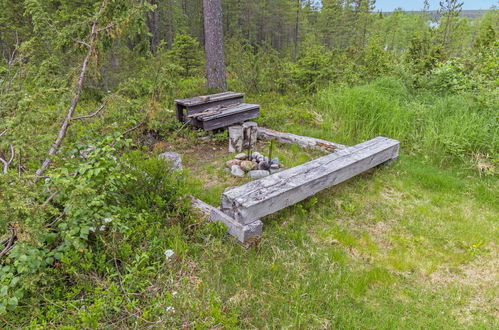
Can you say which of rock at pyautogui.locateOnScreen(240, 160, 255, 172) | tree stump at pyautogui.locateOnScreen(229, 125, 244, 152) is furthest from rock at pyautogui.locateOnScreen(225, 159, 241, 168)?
tree stump at pyautogui.locateOnScreen(229, 125, 244, 152)

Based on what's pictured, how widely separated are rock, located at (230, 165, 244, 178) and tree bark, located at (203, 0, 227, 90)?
12.0ft

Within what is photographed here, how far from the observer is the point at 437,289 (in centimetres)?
262

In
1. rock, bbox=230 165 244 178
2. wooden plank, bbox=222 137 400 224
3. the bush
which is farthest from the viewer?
rock, bbox=230 165 244 178

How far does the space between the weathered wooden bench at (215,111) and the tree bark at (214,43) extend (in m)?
1.52

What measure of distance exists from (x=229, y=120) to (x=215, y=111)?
306mm

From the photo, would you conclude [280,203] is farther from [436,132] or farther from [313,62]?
[313,62]

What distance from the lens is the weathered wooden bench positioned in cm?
545

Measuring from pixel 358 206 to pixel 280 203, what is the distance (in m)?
1.18

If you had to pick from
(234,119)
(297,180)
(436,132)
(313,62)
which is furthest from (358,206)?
(313,62)

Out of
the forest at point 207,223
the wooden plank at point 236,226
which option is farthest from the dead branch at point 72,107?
the wooden plank at point 236,226

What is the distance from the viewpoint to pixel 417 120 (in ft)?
18.3

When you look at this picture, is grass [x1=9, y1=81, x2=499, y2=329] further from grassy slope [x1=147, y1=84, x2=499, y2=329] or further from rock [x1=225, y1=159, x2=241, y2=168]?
rock [x1=225, y1=159, x2=241, y2=168]

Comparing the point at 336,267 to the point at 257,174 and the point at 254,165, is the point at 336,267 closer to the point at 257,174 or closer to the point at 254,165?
the point at 257,174

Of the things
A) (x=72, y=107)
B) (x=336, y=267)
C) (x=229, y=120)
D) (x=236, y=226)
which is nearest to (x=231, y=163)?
(x=229, y=120)
